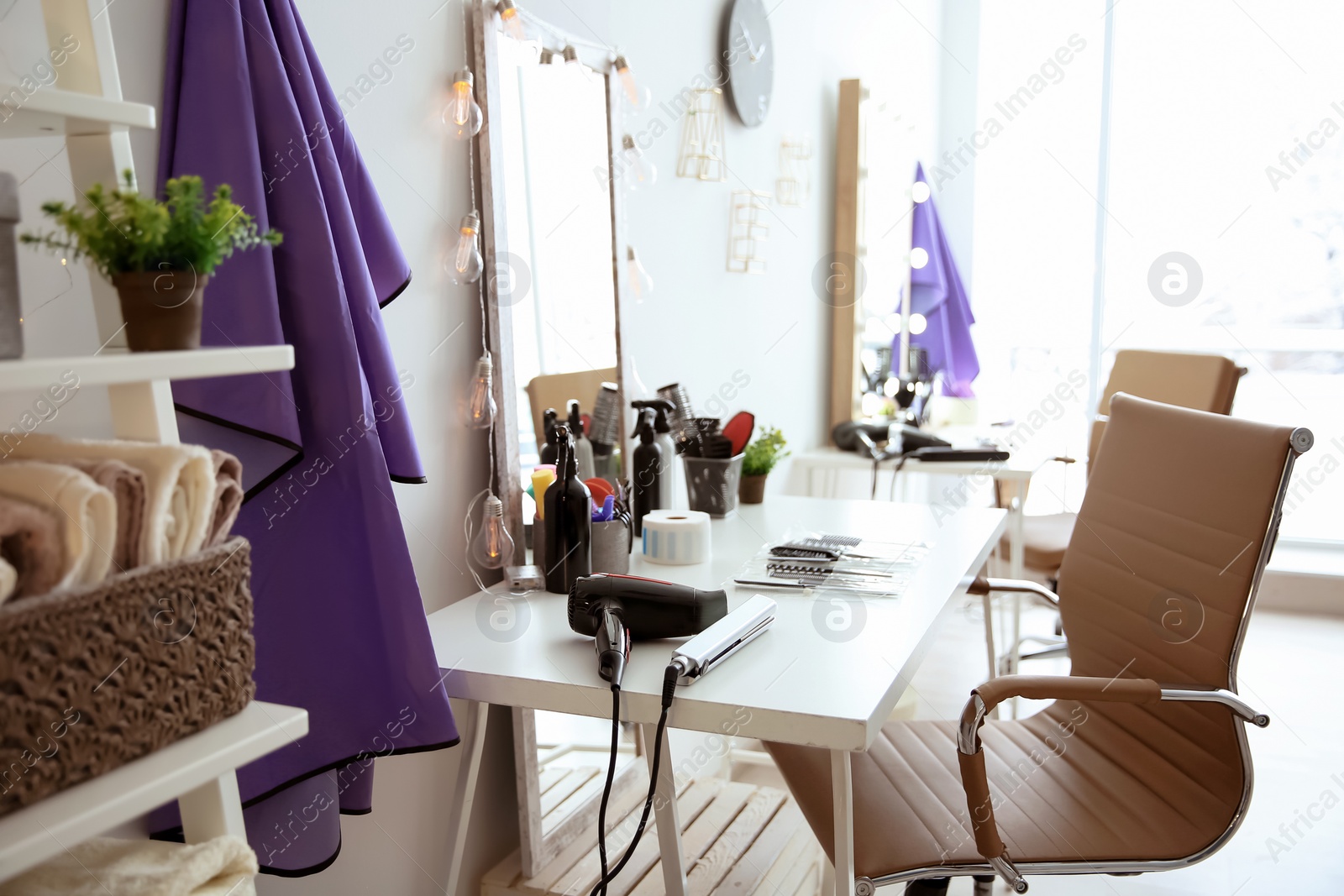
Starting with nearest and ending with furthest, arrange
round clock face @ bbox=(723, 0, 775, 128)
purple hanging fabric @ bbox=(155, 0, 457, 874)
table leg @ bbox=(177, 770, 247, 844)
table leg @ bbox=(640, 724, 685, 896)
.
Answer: table leg @ bbox=(177, 770, 247, 844) < purple hanging fabric @ bbox=(155, 0, 457, 874) < table leg @ bbox=(640, 724, 685, 896) < round clock face @ bbox=(723, 0, 775, 128)

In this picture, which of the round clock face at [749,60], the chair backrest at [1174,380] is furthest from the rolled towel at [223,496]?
the chair backrest at [1174,380]

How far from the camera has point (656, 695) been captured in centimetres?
121

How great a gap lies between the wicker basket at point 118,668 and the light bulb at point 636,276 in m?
1.41

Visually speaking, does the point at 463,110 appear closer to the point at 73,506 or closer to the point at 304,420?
the point at 304,420

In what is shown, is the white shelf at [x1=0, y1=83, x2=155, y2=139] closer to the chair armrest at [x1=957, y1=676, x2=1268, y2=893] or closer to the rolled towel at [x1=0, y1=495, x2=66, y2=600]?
the rolled towel at [x1=0, y1=495, x2=66, y2=600]

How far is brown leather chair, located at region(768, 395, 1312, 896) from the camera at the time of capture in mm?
1382

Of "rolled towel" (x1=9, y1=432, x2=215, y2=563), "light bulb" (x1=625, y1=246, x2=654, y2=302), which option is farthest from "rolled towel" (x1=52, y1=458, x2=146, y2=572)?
"light bulb" (x1=625, y1=246, x2=654, y2=302)

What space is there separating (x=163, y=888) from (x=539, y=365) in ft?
3.88

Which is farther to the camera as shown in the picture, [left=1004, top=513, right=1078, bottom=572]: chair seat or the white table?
[left=1004, top=513, right=1078, bottom=572]: chair seat

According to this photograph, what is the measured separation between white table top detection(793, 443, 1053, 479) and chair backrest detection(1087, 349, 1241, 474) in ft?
0.67

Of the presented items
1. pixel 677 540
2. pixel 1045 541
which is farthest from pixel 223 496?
pixel 1045 541

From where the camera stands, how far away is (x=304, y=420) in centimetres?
119

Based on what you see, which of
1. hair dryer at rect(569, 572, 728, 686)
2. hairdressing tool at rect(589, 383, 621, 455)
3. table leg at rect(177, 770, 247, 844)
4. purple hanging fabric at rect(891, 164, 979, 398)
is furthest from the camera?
purple hanging fabric at rect(891, 164, 979, 398)

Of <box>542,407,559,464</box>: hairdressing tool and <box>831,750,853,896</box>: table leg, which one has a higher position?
<box>542,407,559,464</box>: hairdressing tool
